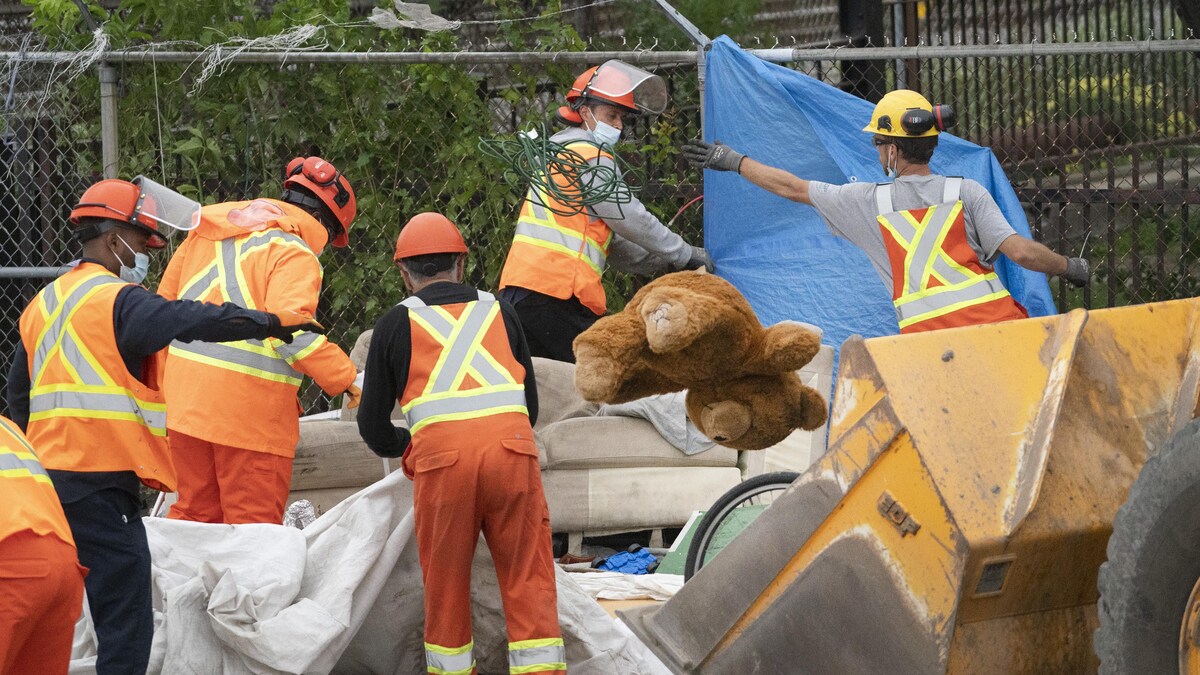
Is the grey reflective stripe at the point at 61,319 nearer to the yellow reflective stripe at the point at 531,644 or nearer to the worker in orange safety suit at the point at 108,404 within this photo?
the worker in orange safety suit at the point at 108,404

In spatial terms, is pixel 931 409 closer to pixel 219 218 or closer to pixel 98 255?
pixel 98 255

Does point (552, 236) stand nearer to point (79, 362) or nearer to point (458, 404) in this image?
point (458, 404)

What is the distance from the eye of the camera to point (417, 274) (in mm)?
4652

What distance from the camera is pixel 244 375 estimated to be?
5.25 meters

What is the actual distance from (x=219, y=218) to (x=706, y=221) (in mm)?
2118

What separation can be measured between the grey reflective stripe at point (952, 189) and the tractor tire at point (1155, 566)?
2252 millimetres

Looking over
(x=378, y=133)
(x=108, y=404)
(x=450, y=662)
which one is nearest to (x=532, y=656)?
(x=450, y=662)

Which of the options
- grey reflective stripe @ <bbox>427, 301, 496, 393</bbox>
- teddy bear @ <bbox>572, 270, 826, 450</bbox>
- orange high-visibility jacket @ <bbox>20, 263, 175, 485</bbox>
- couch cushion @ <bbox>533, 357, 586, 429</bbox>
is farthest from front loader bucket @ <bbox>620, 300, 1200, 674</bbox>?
couch cushion @ <bbox>533, 357, 586, 429</bbox>

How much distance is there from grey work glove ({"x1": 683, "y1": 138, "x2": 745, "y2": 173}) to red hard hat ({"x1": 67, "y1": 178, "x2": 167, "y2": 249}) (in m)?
2.12

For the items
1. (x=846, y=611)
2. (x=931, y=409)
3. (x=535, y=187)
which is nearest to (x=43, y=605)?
(x=846, y=611)

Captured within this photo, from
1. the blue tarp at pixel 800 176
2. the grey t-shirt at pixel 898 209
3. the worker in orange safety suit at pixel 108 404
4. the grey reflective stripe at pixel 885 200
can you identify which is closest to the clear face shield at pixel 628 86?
the blue tarp at pixel 800 176

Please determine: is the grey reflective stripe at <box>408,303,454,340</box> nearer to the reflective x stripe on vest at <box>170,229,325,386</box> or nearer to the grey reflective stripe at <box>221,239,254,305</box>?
the reflective x stripe on vest at <box>170,229,325,386</box>

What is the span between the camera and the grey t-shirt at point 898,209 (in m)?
4.94

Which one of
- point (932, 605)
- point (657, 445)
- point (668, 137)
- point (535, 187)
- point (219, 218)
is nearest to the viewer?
point (932, 605)
